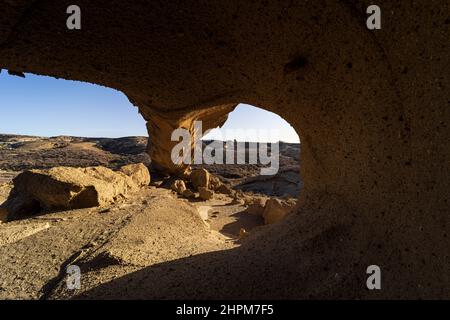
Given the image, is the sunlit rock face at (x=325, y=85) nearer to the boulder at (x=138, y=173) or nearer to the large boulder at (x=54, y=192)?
the large boulder at (x=54, y=192)

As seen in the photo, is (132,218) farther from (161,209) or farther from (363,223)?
(363,223)

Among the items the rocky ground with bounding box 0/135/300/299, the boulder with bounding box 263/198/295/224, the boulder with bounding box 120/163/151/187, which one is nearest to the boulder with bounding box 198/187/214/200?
the rocky ground with bounding box 0/135/300/299

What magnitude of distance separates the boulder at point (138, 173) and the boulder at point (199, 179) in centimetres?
163

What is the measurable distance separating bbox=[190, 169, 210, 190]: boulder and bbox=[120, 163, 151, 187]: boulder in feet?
5.35

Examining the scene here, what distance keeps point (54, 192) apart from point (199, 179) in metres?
4.69

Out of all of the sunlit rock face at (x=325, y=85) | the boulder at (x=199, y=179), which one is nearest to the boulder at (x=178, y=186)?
the boulder at (x=199, y=179)

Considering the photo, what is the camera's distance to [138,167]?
25.4 feet

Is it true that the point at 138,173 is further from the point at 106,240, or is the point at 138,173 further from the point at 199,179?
the point at 106,240

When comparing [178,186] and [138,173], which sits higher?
[138,173]

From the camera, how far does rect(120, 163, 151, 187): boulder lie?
7286mm

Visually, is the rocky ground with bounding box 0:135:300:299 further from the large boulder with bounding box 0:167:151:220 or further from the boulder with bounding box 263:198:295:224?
the large boulder with bounding box 0:167:151:220

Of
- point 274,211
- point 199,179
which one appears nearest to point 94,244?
point 274,211

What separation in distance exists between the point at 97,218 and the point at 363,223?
3746mm

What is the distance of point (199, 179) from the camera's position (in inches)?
352
